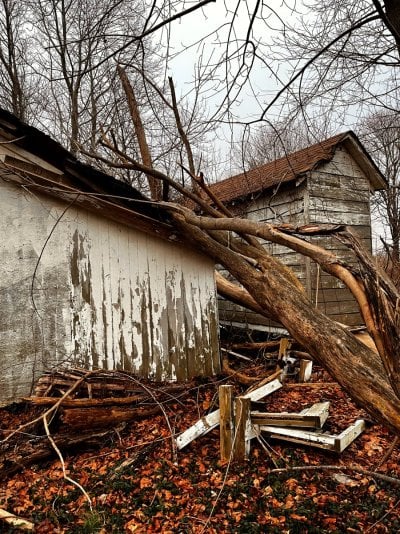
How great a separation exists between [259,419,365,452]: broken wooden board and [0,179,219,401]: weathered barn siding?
7.22 feet

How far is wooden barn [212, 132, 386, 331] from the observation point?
8828 mm

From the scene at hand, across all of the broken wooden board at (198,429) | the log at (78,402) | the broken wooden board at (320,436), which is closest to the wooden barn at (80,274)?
the log at (78,402)

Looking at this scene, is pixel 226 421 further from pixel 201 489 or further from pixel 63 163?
pixel 63 163

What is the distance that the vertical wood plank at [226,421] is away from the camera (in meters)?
3.80

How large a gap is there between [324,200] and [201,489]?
726 cm

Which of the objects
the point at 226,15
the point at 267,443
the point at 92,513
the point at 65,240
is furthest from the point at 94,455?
the point at 226,15

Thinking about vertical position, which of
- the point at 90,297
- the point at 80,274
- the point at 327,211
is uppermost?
the point at 327,211

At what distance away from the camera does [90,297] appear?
5.30m

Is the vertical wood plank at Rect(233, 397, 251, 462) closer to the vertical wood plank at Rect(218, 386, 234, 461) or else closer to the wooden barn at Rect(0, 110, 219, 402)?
the vertical wood plank at Rect(218, 386, 234, 461)

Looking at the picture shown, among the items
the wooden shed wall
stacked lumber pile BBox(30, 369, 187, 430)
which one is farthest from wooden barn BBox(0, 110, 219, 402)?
the wooden shed wall

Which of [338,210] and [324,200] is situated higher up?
[324,200]

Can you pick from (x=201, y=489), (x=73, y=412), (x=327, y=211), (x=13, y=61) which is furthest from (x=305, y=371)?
(x=13, y=61)

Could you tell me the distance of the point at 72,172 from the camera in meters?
5.00

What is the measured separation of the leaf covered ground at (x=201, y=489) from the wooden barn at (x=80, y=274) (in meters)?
1.17
